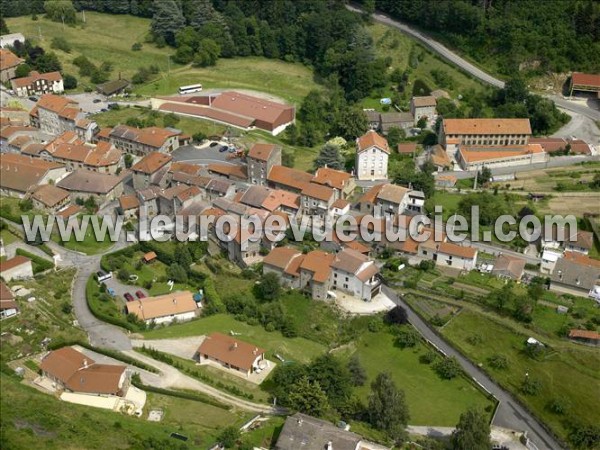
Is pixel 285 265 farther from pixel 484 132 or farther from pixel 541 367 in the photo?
pixel 484 132

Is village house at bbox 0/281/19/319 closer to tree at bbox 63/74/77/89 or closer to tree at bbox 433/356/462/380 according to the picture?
tree at bbox 433/356/462/380

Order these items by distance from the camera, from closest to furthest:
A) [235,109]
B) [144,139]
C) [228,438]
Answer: [228,438] < [144,139] < [235,109]

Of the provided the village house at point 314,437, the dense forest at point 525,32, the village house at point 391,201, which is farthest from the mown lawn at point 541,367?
the dense forest at point 525,32

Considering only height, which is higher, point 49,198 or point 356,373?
point 49,198

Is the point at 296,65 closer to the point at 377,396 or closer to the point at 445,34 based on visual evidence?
the point at 445,34

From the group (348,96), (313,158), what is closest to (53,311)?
(313,158)

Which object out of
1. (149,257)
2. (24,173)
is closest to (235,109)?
(24,173)
